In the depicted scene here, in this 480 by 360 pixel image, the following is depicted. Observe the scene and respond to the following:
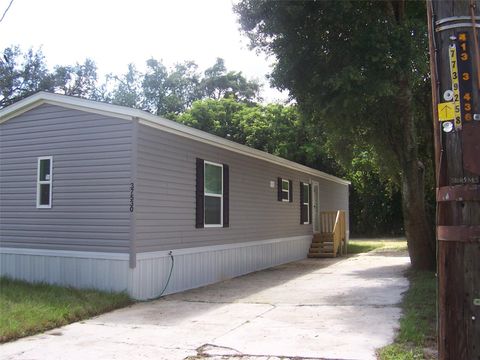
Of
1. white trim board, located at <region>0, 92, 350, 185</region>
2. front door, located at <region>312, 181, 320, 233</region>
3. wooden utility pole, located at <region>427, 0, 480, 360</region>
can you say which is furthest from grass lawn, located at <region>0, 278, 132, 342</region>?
front door, located at <region>312, 181, 320, 233</region>

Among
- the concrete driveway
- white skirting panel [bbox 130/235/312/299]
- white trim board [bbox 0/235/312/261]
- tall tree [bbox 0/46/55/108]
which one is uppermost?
tall tree [bbox 0/46/55/108]

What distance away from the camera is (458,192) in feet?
10.8

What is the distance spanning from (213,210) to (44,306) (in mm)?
4923

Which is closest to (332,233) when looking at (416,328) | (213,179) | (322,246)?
(322,246)

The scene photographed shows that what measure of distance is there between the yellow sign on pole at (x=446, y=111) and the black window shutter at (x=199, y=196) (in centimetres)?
798

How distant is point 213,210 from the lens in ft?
39.2

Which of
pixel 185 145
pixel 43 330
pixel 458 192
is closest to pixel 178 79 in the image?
pixel 185 145

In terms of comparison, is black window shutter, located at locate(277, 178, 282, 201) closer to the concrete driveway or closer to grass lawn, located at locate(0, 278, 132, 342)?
the concrete driveway

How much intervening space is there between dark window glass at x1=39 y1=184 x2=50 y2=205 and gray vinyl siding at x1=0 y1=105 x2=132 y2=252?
0.50 feet

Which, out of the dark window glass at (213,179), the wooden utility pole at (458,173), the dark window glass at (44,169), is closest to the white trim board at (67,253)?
the dark window glass at (44,169)

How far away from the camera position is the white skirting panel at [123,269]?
9094mm

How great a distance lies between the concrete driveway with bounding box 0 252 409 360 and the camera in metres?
5.93

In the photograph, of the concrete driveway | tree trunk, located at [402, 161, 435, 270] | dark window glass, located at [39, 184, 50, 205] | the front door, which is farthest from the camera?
the front door

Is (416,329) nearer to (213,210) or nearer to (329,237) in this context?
(213,210)
